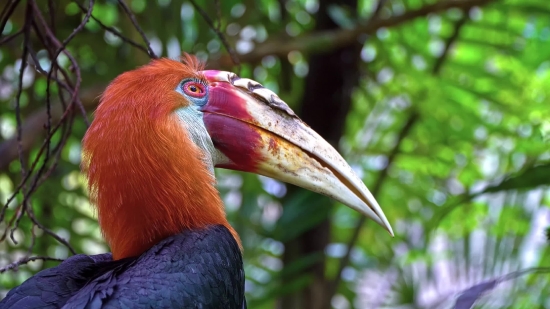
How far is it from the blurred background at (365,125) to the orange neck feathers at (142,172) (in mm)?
1103

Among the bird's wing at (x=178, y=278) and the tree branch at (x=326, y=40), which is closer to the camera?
the bird's wing at (x=178, y=278)

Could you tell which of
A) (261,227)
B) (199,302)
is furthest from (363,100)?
(199,302)

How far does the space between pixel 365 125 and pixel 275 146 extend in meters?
2.14

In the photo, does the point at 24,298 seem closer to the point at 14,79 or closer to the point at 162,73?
the point at 162,73

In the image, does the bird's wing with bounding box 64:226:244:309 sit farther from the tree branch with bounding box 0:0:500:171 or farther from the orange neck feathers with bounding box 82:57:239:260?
the tree branch with bounding box 0:0:500:171

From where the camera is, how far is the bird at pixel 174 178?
61.9 inches

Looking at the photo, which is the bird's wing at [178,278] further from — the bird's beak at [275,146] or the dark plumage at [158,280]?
the bird's beak at [275,146]

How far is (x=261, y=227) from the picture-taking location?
11.0 feet

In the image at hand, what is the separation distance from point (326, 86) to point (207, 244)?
1978 millimetres

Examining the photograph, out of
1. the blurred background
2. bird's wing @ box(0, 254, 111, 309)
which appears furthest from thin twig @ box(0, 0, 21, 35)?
the blurred background

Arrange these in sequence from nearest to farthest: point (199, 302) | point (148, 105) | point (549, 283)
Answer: point (199, 302) → point (148, 105) → point (549, 283)

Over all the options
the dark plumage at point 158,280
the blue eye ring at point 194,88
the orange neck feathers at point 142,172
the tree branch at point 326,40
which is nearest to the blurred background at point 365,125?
the tree branch at point 326,40

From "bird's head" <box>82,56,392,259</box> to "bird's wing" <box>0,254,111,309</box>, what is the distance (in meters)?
0.11

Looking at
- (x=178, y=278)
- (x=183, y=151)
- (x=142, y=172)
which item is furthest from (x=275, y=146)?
(x=178, y=278)
